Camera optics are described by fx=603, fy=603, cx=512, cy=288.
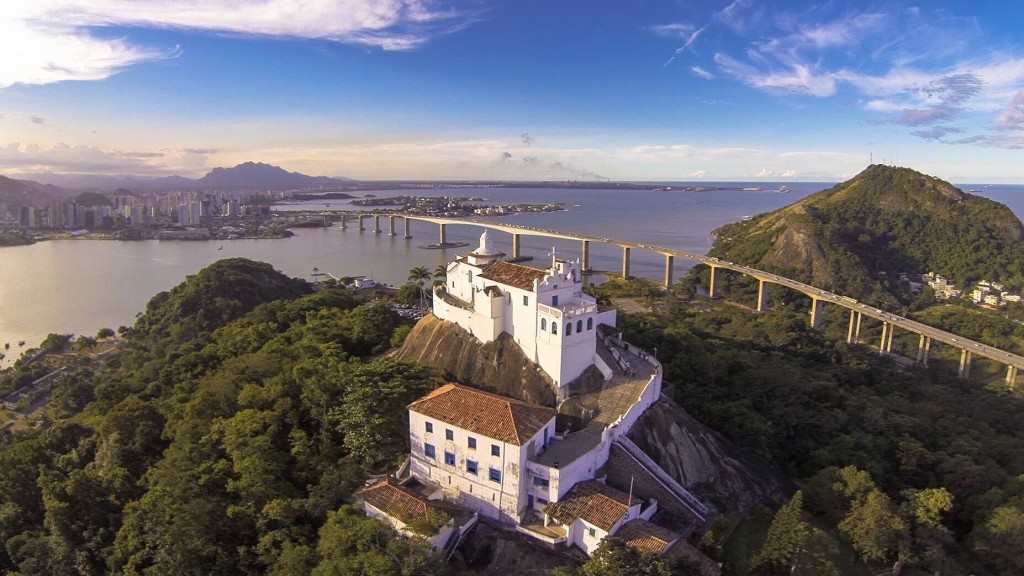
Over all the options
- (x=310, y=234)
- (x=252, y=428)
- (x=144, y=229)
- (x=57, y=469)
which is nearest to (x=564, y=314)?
(x=252, y=428)

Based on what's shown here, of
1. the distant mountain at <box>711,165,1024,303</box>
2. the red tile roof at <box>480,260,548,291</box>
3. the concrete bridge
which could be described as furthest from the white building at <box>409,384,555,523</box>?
the distant mountain at <box>711,165,1024,303</box>

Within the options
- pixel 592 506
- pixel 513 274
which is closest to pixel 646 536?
pixel 592 506

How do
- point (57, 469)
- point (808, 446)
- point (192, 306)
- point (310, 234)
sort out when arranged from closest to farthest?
1. point (57, 469)
2. point (808, 446)
3. point (192, 306)
4. point (310, 234)

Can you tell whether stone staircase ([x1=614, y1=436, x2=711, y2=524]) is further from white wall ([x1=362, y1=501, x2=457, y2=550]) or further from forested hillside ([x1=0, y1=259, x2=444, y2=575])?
forested hillside ([x1=0, y1=259, x2=444, y2=575])

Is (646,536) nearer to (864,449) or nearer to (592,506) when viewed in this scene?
(592,506)

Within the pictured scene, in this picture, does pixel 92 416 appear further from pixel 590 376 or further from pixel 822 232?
pixel 822 232

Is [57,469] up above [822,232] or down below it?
below
